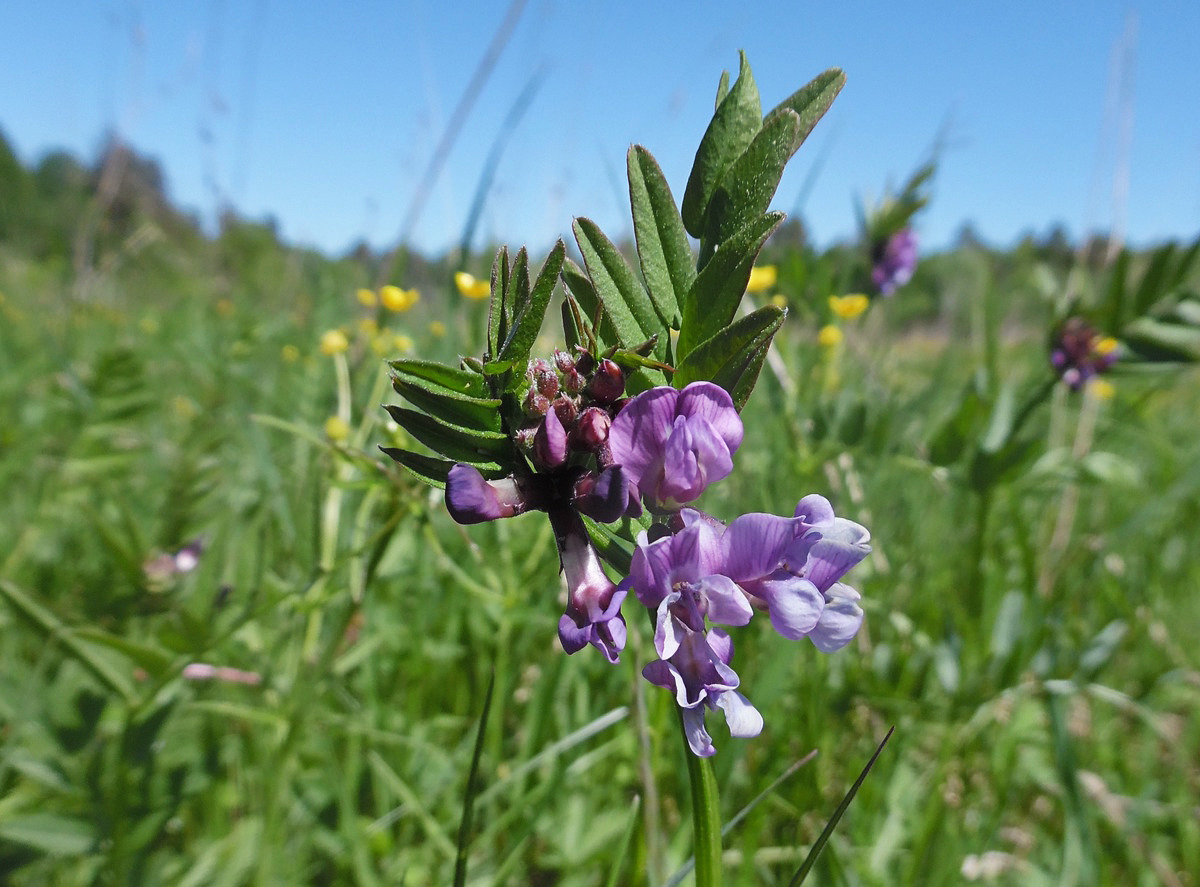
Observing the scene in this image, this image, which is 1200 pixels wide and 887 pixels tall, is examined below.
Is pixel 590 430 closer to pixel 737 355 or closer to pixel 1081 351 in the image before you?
pixel 737 355

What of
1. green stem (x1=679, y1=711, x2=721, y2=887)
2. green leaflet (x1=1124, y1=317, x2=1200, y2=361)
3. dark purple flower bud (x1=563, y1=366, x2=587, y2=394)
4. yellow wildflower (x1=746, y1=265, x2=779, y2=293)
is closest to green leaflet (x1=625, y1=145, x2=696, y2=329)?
dark purple flower bud (x1=563, y1=366, x2=587, y2=394)

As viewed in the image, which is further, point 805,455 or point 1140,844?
point 805,455

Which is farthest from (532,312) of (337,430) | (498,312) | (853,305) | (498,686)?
(853,305)

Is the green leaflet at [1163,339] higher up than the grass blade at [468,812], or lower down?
higher up

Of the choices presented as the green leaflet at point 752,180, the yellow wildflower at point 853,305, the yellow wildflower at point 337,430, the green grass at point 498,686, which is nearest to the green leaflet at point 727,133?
the green leaflet at point 752,180

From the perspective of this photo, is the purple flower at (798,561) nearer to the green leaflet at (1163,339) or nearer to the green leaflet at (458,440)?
the green leaflet at (458,440)

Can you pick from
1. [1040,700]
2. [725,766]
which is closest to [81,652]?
[725,766]

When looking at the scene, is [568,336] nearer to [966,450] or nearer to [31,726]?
[31,726]
